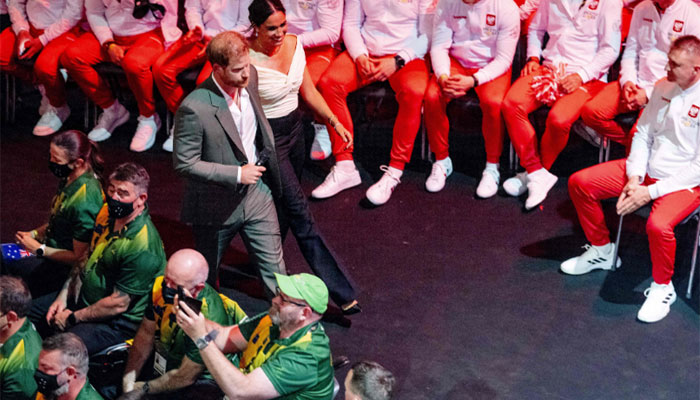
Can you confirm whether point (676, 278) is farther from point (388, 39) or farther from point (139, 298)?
point (139, 298)

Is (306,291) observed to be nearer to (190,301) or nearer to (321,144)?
(190,301)

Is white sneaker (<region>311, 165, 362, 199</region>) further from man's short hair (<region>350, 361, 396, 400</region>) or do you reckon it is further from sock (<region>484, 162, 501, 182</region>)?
man's short hair (<region>350, 361, 396, 400</region>)

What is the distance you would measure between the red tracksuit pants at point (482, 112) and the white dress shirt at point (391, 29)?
256 mm

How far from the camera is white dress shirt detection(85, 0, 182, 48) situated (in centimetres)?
640

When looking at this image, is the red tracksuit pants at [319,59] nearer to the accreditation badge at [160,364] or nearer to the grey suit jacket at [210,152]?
the grey suit jacket at [210,152]

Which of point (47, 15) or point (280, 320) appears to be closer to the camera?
point (280, 320)

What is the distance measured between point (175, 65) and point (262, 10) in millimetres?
2350

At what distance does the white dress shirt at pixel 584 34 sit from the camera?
5527mm

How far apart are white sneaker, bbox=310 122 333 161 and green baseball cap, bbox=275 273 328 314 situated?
2923 millimetres

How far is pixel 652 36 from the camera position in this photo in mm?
A: 5305

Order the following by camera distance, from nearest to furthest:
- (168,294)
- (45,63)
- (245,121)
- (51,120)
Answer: (168,294) → (245,121) → (45,63) → (51,120)

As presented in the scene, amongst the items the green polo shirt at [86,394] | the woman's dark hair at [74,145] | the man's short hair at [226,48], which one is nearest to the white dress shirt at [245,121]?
the man's short hair at [226,48]

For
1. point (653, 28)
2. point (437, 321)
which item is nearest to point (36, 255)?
point (437, 321)

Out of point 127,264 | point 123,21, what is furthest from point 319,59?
point 127,264
